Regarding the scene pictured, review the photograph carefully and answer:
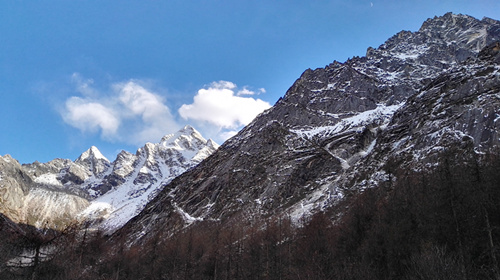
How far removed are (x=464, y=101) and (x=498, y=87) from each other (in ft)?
28.0

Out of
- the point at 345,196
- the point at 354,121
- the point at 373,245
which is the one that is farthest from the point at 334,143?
the point at 373,245

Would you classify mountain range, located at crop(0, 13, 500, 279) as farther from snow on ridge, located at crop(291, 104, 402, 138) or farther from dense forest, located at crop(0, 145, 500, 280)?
snow on ridge, located at crop(291, 104, 402, 138)

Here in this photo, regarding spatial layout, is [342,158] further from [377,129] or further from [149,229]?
[149,229]

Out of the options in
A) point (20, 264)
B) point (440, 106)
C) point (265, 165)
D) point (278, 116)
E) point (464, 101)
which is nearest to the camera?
point (20, 264)

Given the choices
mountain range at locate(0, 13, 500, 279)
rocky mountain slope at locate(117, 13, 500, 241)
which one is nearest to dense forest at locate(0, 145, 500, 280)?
mountain range at locate(0, 13, 500, 279)

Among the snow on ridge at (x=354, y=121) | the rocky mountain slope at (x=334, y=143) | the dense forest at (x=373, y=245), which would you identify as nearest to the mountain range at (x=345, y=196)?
the dense forest at (x=373, y=245)

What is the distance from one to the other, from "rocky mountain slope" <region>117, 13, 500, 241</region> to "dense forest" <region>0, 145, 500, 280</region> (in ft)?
60.6

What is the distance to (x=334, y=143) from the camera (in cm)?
13238

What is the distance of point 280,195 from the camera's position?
4245 inches

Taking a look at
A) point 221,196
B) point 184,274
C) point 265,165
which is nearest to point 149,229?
point 221,196

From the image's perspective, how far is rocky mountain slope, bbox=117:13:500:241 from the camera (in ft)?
271

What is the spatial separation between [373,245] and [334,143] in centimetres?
9579

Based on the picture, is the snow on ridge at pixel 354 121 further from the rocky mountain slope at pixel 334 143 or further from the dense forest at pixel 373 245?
the dense forest at pixel 373 245

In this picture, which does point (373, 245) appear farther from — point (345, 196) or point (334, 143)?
point (334, 143)
